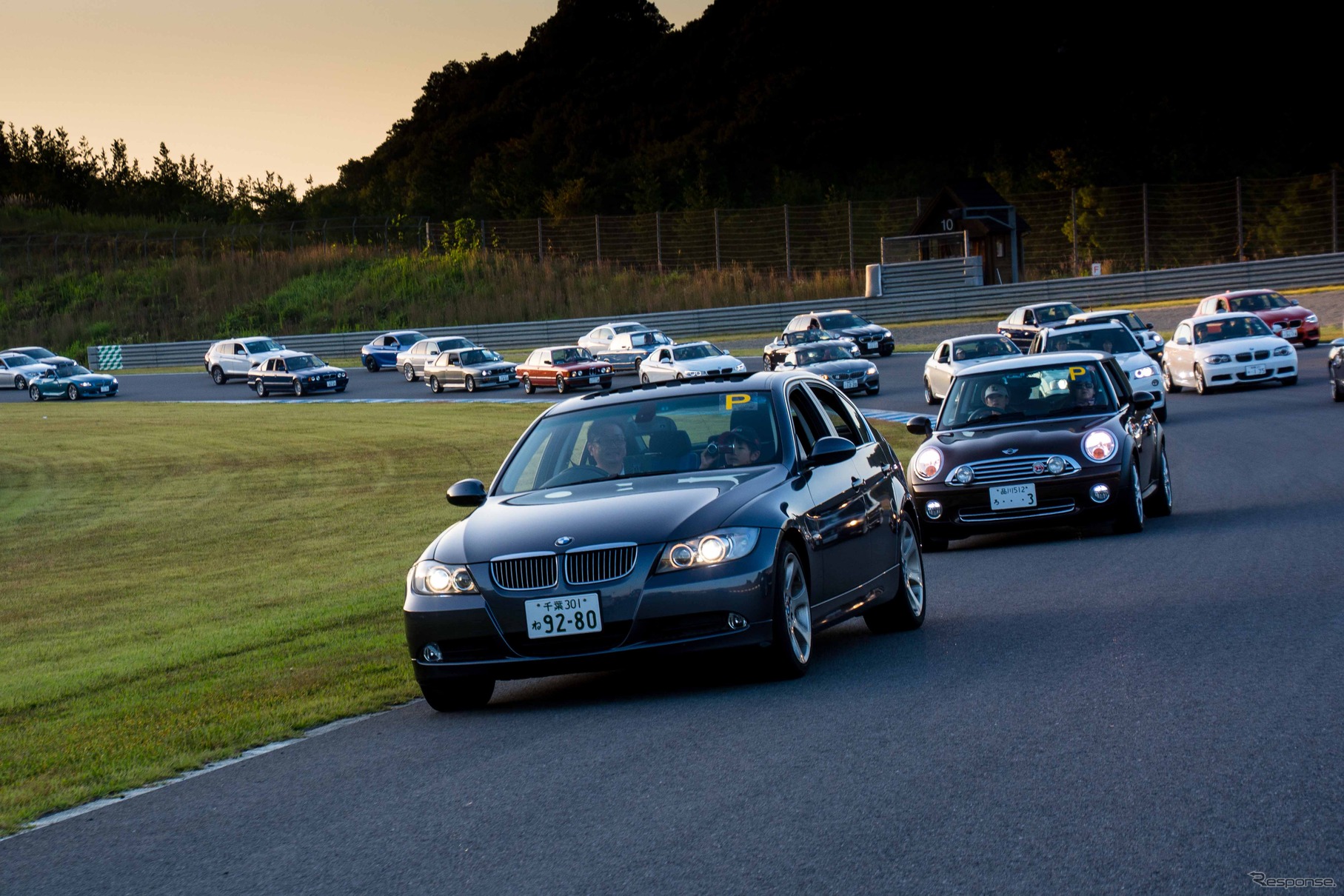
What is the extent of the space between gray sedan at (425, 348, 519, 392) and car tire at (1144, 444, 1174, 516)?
36.7 meters

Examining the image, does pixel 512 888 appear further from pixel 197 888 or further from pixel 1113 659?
pixel 1113 659

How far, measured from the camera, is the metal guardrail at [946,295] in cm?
5734

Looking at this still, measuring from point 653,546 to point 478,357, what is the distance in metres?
44.0

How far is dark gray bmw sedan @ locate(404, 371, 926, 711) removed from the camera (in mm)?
7750

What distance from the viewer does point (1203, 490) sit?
17141 mm

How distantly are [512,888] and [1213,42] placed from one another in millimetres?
93667

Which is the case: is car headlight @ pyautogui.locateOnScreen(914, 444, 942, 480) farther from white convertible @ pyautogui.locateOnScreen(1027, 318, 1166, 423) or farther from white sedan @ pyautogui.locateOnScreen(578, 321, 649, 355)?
white sedan @ pyautogui.locateOnScreen(578, 321, 649, 355)

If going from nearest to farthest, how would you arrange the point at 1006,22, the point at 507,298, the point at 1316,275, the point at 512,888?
the point at 512,888 → the point at 1316,275 → the point at 507,298 → the point at 1006,22

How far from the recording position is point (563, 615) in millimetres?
7734

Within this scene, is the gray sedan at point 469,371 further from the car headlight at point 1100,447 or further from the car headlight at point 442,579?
the car headlight at point 442,579

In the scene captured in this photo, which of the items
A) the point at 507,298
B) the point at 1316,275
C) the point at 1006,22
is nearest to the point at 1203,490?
the point at 1316,275

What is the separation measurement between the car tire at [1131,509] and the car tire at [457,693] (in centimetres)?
705

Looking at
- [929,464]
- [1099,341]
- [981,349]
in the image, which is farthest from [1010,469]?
[981,349]

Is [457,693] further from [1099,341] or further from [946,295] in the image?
[946,295]
